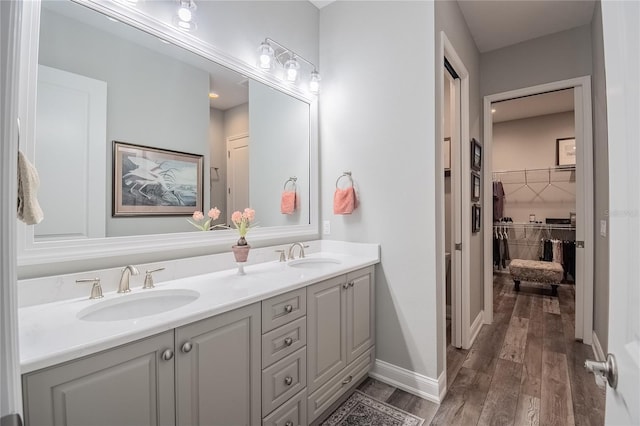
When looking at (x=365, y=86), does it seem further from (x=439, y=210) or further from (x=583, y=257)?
(x=583, y=257)

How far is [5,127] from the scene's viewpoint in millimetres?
413

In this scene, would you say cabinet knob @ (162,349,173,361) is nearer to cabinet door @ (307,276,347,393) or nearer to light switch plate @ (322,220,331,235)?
cabinet door @ (307,276,347,393)

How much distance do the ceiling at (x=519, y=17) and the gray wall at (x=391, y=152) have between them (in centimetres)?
91

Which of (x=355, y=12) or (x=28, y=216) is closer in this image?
(x=28, y=216)

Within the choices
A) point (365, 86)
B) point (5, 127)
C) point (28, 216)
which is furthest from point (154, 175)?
point (365, 86)

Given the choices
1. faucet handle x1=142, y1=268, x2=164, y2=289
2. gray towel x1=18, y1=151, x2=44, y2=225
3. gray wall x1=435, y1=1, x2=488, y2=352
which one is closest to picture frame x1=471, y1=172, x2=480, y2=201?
gray wall x1=435, y1=1, x2=488, y2=352

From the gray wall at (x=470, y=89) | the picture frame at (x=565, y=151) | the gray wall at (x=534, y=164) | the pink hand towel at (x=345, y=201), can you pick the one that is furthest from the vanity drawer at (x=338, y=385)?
the picture frame at (x=565, y=151)

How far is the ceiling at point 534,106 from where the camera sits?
4552 millimetres

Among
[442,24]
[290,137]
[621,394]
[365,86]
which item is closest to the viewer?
[621,394]

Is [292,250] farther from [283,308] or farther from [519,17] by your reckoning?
[519,17]

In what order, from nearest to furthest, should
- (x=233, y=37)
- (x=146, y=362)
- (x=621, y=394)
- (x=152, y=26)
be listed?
(x=621, y=394) < (x=146, y=362) < (x=152, y=26) < (x=233, y=37)

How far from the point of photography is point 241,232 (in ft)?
6.10

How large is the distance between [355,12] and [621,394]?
262 centimetres

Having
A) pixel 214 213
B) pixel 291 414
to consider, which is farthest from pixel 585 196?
pixel 214 213
